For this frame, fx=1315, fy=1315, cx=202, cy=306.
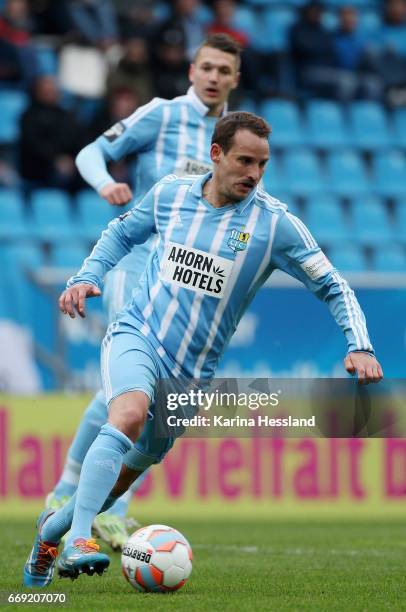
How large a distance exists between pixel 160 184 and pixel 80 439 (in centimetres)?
193

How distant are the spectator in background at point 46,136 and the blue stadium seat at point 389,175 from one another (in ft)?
13.7

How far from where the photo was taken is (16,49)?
561 inches

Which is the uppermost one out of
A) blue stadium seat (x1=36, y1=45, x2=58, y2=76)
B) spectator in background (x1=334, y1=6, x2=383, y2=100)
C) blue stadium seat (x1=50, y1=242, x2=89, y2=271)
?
spectator in background (x1=334, y1=6, x2=383, y2=100)

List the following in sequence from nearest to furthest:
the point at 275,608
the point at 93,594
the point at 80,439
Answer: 1. the point at 275,608
2. the point at 93,594
3. the point at 80,439

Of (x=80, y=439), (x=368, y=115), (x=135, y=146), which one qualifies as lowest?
(x=80, y=439)

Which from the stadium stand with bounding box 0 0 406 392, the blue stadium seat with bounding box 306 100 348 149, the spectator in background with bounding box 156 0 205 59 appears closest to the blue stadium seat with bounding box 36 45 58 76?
the stadium stand with bounding box 0 0 406 392

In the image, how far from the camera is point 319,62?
16.0m

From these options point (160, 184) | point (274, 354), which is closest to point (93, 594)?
Answer: point (160, 184)

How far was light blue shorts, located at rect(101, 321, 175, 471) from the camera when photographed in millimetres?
5191

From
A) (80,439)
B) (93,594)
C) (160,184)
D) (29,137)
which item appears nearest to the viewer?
(93,594)

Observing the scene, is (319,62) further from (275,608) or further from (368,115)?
(275,608)

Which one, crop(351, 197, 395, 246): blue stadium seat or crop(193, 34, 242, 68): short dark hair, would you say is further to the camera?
crop(351, 197, 395, 246): blue stadium seat

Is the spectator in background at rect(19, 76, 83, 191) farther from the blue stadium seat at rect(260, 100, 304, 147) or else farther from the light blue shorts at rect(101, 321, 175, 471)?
the light blue shorts at rect(101, 321, 175, 471)

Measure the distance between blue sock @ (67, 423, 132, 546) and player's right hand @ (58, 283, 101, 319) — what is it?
1.64 ft
